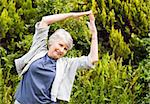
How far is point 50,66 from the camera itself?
3854 mm

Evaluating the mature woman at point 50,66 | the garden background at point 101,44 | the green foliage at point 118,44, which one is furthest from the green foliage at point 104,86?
the mature woman at point 50,66

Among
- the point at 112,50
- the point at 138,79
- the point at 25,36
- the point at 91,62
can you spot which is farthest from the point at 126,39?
the point at 91,62

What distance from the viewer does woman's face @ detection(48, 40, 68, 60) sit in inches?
A: 148

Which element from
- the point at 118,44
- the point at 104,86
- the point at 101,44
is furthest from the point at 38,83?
the point at 101,44

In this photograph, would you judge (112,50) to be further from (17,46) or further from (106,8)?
(17,46)

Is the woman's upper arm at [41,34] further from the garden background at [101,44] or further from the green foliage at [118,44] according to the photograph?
the green foliage at [118,44]

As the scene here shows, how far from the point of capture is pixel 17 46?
6422 mm

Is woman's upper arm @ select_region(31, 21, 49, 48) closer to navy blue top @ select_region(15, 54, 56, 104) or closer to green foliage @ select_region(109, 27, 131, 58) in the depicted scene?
navy blue top @ select_region(15, 54, 56, 104)

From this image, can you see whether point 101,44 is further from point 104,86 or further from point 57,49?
point 57,49

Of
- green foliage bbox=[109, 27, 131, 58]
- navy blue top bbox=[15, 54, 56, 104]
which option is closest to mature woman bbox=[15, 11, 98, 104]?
navy blue top bbox=[15, 54, 56, 104]

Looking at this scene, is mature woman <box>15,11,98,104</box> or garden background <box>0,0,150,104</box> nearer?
mature woman <box>15,11,98,104</box>

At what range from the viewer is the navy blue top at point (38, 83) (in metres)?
3.78

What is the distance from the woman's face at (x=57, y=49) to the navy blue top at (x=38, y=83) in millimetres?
68

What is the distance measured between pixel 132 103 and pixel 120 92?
0.24 meters
